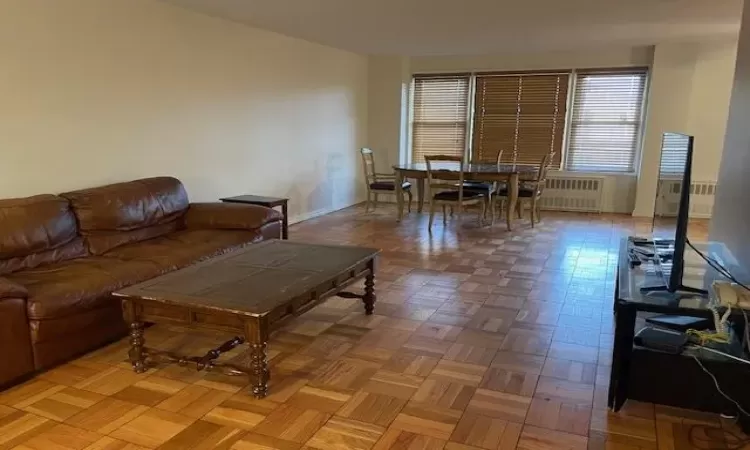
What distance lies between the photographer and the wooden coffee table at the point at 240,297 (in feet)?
7.21

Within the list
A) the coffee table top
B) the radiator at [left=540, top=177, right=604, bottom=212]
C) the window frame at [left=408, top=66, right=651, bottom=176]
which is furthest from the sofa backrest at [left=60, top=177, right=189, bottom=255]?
the radiator at [left=540, top=177, right=604, bottom=212]

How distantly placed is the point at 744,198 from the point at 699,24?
9.30 ft

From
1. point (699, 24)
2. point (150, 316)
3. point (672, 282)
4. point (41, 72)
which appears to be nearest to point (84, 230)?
point (41, 72)

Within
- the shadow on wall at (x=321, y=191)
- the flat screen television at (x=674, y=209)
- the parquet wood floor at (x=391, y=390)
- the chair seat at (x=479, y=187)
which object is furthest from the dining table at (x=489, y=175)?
the flat screen television at (x=674, y=209)

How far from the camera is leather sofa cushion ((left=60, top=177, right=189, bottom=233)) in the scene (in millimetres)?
3291

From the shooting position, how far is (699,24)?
5.02 metres

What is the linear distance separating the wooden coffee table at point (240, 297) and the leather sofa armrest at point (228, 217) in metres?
0.91

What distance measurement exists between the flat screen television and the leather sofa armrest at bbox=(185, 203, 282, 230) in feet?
Result: 8.43

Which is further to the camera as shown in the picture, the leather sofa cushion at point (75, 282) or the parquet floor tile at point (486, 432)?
the leather sofa cushion at point (75, 282)

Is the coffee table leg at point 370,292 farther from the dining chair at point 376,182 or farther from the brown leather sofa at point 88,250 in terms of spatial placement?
the dining chair at point 376,182

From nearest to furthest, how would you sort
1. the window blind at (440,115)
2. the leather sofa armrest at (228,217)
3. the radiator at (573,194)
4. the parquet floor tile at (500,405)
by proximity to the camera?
1. the parquet floor tile at (500,405)
2. the leather sofa armrest at (228,217)
3. the radiator at (573,194)
4. the window blind at (440,115)

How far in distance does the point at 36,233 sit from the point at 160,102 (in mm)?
1737

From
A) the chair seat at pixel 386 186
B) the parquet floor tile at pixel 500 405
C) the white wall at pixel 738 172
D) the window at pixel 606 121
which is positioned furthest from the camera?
the window at pixel 606 121

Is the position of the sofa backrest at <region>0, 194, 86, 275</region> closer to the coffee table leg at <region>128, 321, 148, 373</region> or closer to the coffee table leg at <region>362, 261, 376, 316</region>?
the coffee table leg at <region>128, 321, 148, 373</region>
